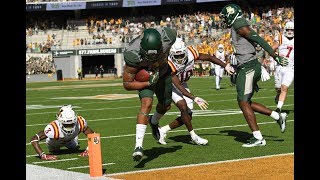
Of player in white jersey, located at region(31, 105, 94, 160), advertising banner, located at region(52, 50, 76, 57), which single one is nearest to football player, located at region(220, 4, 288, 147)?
player in white jersey, located at region(31, 105, 94, 160)

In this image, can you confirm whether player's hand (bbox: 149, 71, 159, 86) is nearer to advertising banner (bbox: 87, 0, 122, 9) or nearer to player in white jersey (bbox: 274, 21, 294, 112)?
player in white jersey (bbox: 274, 21, 294, 112)

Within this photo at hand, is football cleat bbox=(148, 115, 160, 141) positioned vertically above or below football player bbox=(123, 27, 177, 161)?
below

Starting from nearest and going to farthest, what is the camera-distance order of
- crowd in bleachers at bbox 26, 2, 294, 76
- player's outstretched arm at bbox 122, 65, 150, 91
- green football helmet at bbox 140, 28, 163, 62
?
green football helmet at bbox 140, 28, 163, 62 < player's outstretched arm at bbox 122, 65, 150, 91 < crowd in bleachers at bbox 26, 2, 294, 76

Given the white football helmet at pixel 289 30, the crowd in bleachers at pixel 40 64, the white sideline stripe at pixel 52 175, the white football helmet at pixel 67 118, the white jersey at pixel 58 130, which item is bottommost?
the crowd in bleachers at pixel 40 64

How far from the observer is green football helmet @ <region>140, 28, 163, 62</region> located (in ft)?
25.0

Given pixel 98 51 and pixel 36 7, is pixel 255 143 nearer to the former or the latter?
pixel 98 51

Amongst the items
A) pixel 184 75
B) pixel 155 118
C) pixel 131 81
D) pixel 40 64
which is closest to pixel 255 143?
pixel 155 118

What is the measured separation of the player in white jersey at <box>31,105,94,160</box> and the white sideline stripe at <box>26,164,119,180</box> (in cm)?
81

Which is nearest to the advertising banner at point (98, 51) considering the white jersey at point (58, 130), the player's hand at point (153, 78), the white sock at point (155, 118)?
the white sock at point (155, 118)

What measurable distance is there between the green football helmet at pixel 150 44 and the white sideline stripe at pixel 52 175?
1.52 meters

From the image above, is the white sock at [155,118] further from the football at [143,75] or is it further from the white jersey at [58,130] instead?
the football at [143,75]

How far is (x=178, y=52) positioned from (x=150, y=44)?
2.22 m

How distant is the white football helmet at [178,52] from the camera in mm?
9773

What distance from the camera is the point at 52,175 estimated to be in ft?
24.1
